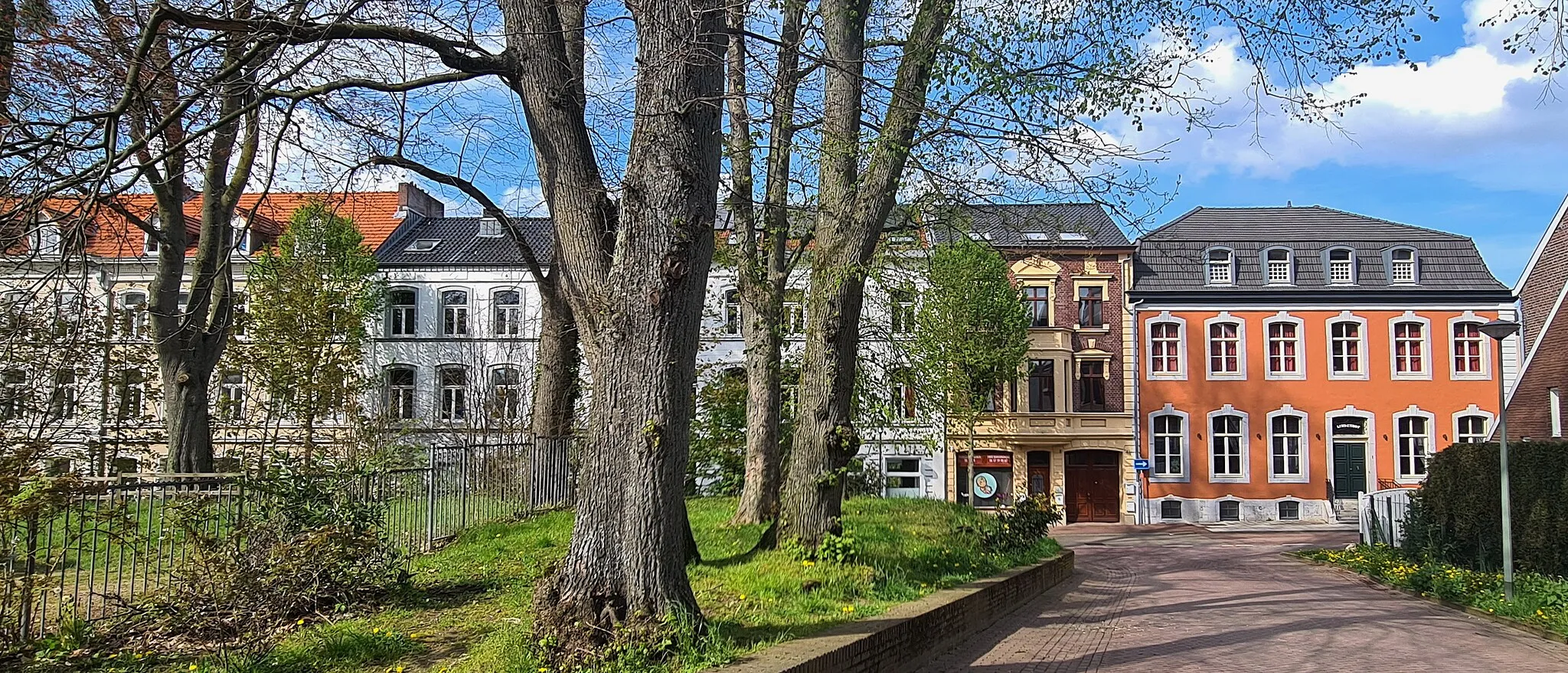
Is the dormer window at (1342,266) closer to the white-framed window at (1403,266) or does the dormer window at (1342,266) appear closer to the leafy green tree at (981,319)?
the white-framed window at (1403,266)

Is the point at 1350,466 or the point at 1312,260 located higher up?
the point at 1312,260

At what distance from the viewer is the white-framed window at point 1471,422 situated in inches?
1539

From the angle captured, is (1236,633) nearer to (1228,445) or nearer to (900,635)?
(900,635)

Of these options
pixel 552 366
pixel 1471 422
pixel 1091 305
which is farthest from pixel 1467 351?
pixel 552 366

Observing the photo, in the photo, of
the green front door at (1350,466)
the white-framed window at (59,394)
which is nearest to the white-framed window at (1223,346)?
the green front door at (1350,466)

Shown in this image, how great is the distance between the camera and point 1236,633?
11.4 metres

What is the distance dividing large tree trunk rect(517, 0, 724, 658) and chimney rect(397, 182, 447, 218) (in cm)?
3681

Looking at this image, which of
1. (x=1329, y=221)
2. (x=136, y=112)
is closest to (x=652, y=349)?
(x=136, y=112)

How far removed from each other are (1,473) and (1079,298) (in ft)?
120

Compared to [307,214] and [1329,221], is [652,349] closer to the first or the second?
[307,214]

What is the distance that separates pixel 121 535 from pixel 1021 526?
11436 mm

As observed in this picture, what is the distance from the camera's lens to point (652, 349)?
6836 mm

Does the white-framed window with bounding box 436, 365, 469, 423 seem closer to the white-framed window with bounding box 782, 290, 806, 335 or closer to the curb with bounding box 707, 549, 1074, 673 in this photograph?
the white-framed window with bounding box 782, 290, 806, 335

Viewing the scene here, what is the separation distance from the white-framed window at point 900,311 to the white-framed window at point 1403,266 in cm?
2877
